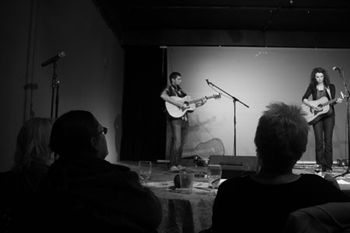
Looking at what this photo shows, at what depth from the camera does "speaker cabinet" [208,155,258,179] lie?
7.34ft

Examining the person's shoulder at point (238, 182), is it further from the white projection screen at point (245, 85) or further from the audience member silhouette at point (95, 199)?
the white projection screen at point (245, 85)

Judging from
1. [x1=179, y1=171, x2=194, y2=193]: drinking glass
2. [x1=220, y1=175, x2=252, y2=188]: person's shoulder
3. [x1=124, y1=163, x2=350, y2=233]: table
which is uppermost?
[x1=220, y1=175, x2=252, y2=188]: person's shoulder

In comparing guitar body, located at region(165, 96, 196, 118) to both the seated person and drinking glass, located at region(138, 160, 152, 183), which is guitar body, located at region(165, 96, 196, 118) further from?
the seated person

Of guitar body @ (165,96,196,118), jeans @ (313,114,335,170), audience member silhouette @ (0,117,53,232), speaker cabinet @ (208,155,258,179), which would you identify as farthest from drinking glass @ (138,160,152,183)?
jeans @ (313,114,335,170)

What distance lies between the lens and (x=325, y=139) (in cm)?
511

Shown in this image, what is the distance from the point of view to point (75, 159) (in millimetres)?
1129

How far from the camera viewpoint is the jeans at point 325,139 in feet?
16.6

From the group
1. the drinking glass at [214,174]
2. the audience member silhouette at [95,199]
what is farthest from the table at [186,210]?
the audience member silhouette at [95,199]

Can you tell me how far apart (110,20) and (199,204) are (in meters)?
5.21

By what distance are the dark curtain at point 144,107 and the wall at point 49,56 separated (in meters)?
0.88

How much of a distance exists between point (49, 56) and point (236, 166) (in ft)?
7.65

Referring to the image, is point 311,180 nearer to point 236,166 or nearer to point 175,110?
point 236,166

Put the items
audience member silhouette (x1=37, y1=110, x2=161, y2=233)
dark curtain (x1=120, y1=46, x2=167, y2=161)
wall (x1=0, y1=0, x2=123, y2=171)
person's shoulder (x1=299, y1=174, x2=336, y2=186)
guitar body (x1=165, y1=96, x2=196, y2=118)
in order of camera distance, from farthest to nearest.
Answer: dark curtain (x1=120, y1=46, x2=167, y2=161) < guitar body (x1=165, y1=96, x2=196, y2=118) < wall (x1=0, y1=0, x2=123, y2=171) < person's shoulder (x1=299, y1=174, x2=336, y2=186) < audience member silhouette (x1=37, y1=110, x2=161, y2=233)

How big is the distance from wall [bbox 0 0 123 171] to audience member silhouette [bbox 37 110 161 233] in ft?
6.33
